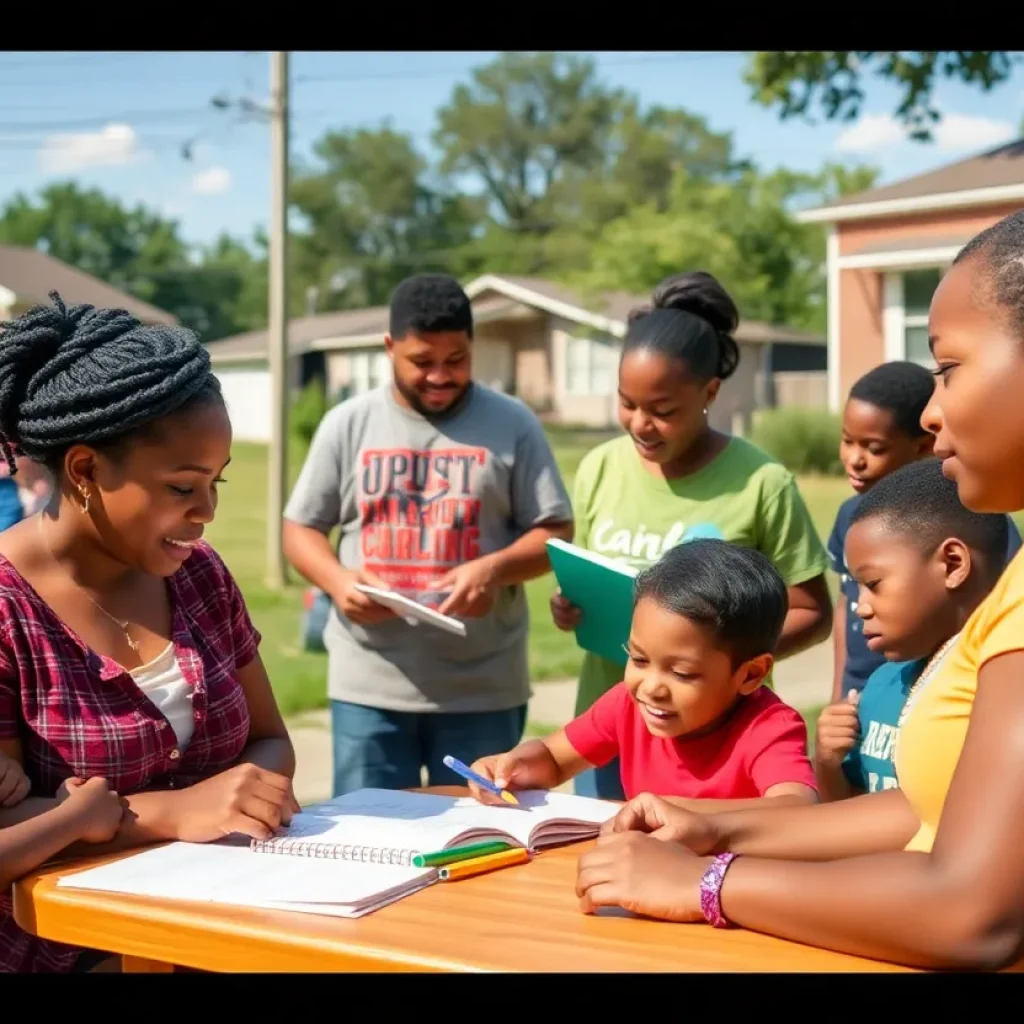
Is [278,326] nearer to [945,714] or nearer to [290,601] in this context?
[290,601]

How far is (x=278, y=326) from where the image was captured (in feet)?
50.1

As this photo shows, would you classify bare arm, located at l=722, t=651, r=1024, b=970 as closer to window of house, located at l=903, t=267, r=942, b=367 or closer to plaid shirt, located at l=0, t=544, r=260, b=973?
plaid shirt, located at l=0, t=544, r=260, b=973

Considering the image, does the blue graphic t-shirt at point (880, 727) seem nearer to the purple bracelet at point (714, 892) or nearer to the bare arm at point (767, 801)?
the bare arm at point (767, 801)

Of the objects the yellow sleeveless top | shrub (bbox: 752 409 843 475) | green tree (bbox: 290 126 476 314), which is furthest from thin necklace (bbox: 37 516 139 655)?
green tree (bbox: 290 126 476 314)

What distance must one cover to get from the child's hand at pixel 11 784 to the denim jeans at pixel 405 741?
6.67ft

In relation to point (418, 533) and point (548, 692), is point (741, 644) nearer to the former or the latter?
point (418, 533)

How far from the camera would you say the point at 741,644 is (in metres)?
2.69

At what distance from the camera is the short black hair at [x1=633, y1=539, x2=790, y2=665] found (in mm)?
2666

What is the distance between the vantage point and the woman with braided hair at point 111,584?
8.19 feet

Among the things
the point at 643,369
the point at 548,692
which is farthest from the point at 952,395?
the point at 548,692

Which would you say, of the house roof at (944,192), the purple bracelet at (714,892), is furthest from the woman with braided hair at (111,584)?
the house roof at (944,192)

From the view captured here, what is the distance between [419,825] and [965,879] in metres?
1.14

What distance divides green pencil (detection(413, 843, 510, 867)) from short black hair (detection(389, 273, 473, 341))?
2.15m

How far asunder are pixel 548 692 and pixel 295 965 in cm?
709
